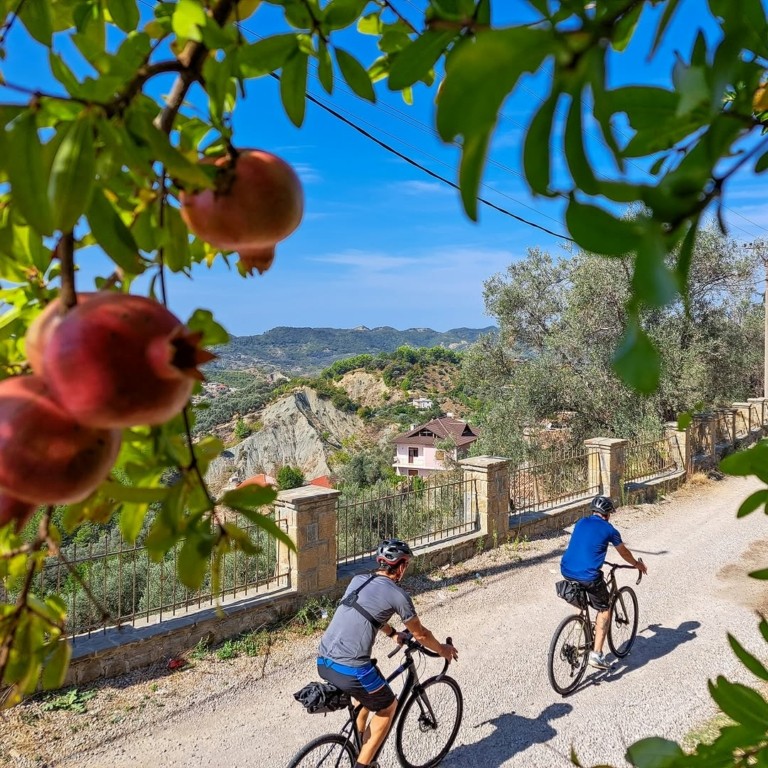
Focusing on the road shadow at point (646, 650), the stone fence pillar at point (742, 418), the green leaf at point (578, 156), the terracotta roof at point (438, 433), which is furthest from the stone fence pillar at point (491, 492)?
the terracotta roof at point (438, 433)

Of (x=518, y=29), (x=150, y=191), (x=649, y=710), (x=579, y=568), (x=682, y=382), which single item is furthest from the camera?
(x=682, y=382)

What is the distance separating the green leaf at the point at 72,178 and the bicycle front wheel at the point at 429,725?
439 centimetres

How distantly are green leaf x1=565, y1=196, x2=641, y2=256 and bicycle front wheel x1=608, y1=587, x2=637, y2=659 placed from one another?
19.5 ft

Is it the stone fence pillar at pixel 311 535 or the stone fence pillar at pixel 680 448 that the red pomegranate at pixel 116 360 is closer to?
the stone fence pillar at pixel 311 535

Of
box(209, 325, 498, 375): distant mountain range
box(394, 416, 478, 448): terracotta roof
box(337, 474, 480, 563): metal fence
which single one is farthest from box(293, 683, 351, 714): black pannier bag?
box(209, 325, 498, 375): distant mountain range

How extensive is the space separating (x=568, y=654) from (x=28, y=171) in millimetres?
5753

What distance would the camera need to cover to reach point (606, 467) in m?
10.8

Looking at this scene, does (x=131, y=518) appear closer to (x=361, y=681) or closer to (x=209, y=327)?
(x=209, y=327)

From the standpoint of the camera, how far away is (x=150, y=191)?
0.70m

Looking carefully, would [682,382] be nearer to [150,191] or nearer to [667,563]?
[667,563]

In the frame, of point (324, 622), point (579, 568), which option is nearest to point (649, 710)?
point (579, 568)

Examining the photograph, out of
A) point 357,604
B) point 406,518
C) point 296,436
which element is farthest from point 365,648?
point 296,436

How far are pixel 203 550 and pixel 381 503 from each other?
749 centimetres

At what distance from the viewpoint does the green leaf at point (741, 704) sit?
85 cm
